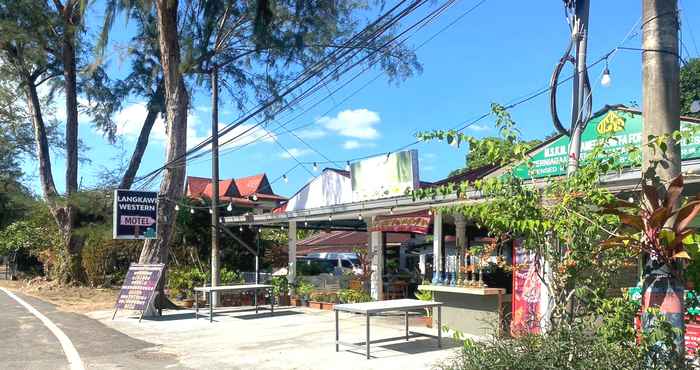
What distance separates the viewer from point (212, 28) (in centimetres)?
2056

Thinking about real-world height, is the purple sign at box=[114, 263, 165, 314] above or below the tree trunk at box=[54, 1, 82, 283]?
below

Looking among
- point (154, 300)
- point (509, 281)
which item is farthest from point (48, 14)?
point (509, 281)

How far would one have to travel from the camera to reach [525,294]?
27.6ft

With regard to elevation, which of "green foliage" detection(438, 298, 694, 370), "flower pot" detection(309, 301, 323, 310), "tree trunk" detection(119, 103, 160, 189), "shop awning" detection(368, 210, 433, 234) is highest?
"tree trunk" detection(119, 103, 160, 189)

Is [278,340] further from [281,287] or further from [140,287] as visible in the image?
[281,287]

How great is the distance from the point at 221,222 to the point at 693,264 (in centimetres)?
1676

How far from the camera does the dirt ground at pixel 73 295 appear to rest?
746 inches

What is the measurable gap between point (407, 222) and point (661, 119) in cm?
887

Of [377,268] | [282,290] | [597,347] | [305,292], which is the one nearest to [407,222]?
[377,268]

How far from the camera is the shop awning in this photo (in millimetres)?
13180

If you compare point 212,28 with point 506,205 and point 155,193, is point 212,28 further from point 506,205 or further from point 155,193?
point 506,205

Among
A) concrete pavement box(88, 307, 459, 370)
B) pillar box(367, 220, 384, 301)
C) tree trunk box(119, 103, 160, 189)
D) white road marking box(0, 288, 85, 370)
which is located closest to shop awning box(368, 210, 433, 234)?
pillar box(367, 220, 384, 301)

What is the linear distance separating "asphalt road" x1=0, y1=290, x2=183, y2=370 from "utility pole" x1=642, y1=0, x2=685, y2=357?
670 cm

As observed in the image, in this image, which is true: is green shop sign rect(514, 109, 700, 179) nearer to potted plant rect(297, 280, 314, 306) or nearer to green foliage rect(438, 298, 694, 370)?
green foliage rect(438, 298, 694, 370)
